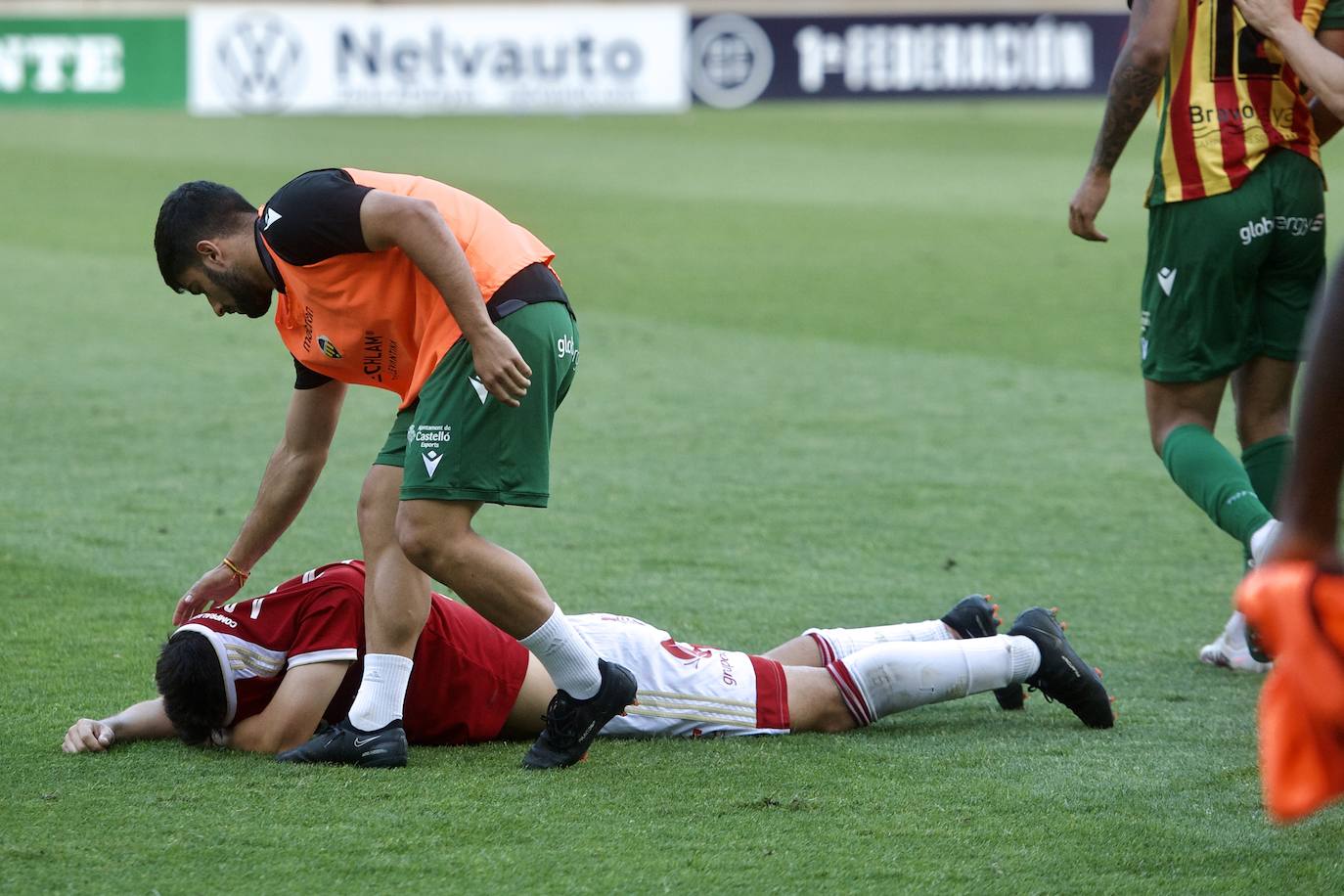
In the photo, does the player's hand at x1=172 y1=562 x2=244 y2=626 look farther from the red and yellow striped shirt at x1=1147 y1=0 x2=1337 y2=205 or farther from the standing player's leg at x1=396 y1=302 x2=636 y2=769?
the red and yellow striped shirt at x1=1147 y1=0 x2=1337 y2=205

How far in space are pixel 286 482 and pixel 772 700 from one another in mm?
1285

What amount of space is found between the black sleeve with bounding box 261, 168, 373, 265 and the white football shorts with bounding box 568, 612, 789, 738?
1043 millimetres

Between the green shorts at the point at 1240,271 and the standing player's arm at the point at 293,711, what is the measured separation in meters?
2.33

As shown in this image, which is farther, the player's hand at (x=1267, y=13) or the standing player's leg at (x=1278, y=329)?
the standing player's leg at (x=1278, y=329)

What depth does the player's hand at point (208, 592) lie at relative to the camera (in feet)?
14.3

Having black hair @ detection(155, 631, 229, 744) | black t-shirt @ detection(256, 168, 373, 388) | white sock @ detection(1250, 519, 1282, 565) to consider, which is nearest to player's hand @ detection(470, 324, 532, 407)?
black t-shirt @ detection(256, 168, 373, 388)

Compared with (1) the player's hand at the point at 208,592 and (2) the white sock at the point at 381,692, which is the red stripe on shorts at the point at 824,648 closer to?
(2) the white sock at the point at 381,692

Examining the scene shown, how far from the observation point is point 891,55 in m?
29.1

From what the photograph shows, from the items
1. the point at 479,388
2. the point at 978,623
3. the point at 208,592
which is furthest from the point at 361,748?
the point at 978,623

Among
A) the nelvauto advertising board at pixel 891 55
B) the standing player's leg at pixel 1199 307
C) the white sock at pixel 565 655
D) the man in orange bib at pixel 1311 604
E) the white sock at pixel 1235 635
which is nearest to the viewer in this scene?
the man in orange bib at pixel 1311 604

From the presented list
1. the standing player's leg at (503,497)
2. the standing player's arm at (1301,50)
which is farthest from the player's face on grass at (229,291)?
the standing player's arm at (1301,50)

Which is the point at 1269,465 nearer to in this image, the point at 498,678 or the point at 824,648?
the point at 824,648

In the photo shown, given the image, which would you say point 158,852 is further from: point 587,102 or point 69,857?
point 587,102

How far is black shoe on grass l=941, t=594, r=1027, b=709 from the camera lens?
4.50 meters
